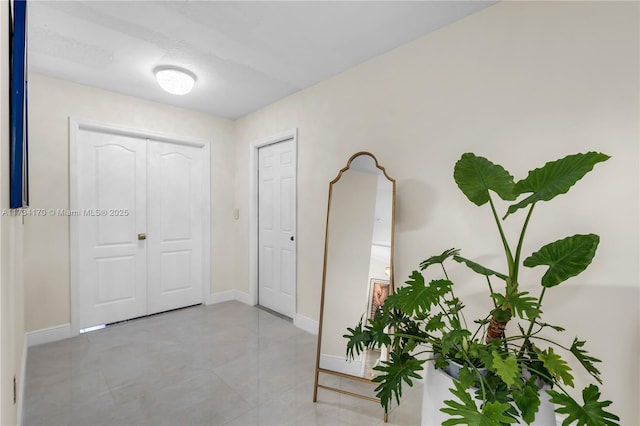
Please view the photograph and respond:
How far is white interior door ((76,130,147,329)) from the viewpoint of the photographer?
3053 mm

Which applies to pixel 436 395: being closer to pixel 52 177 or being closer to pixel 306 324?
pixel 306 324

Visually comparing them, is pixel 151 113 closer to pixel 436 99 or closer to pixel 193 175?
pixel 193 175

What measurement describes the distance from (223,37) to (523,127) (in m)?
2.05

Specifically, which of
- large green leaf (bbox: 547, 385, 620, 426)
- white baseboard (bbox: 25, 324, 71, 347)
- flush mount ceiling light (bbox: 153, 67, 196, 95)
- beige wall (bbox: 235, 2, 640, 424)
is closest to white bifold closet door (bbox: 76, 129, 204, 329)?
white baseboard (bbox: 25, 324, 71, 347)

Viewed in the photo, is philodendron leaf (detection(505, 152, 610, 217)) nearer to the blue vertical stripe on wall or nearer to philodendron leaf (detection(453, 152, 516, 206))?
philodendron leaf (detection(453, 152, 516, 206))

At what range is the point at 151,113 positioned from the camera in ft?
11.2

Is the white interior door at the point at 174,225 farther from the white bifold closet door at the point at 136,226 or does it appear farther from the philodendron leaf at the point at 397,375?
the philodendron leaf at the point at 397,375

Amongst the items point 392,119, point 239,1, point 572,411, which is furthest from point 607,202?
point 239,1

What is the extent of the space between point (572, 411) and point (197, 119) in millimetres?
4011

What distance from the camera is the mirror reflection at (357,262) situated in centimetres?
213

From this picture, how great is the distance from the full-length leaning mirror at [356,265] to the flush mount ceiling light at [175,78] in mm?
1672

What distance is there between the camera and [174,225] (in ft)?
12.0

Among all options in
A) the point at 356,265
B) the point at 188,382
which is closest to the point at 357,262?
the point at 356,265

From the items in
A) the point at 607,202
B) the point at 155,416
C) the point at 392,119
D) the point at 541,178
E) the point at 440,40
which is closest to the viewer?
the point at 541,178
